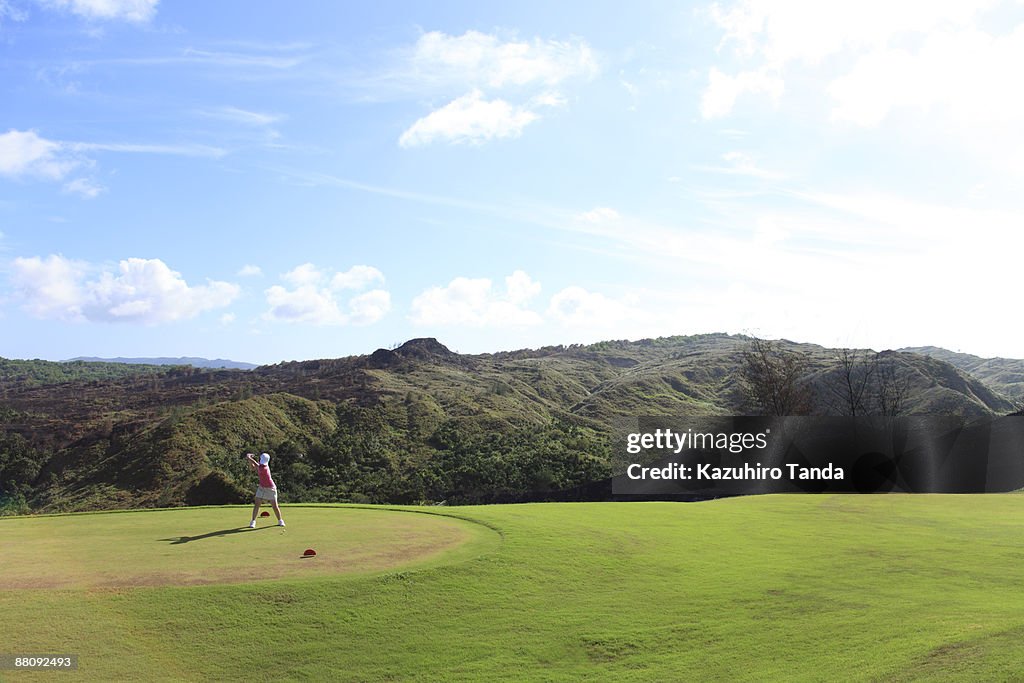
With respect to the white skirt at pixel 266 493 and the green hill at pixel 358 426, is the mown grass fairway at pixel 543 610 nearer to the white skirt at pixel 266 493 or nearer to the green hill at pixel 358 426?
the white skirt at pixel 266 493

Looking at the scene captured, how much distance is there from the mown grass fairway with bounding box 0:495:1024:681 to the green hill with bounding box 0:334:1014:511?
1734 centimetres

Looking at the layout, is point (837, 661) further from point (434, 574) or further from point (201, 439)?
point (201, 439)

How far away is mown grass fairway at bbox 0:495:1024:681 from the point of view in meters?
9.21

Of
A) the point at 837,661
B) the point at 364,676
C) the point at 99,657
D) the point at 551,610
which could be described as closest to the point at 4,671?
the point at 99,657

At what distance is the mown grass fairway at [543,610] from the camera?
9211 millimetres

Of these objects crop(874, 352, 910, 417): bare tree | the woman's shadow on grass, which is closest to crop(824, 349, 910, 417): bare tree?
crop(874, 352, 910, 417): bare tree

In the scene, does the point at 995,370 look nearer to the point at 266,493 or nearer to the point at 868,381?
the point at 868,381

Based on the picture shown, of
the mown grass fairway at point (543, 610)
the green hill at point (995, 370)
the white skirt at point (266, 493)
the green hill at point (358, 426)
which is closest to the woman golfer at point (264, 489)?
the white skirt at point (266, 493)

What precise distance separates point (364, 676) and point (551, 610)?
11.1 feet

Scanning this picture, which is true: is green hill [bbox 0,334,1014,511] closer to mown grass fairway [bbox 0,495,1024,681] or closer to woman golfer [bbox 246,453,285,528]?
woman golfer [bbox 246,453,285,528]

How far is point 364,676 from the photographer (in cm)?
921

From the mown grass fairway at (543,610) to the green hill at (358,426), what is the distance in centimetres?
1734

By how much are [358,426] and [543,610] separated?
54.2 metres

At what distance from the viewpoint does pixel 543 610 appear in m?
11.4
